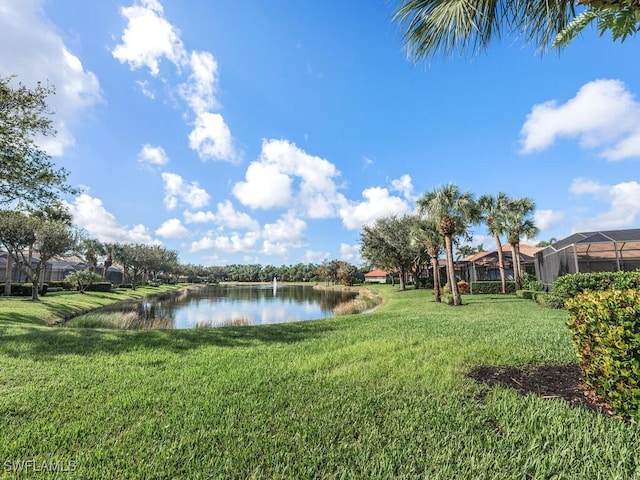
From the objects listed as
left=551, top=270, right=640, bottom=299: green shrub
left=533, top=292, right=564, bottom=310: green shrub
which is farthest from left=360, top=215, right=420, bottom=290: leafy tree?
left=551, top=270, right=640, bottom=299: green shrub

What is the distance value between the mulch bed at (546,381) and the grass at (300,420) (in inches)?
8.6

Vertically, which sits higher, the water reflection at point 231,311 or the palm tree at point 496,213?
the palm tree at point 496,213

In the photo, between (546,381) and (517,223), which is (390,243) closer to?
(517,223)

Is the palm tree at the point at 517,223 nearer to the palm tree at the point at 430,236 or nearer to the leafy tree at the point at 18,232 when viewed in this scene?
the palm tree at the point at 430,236

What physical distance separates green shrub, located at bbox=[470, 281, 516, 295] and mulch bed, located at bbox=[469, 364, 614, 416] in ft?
74.9

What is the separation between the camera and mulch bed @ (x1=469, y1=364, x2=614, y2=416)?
9.96 ft

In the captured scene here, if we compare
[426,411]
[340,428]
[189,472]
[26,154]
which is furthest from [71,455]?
[26,154]

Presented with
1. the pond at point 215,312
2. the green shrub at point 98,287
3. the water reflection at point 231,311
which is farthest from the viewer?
the green shrub at point 98,287

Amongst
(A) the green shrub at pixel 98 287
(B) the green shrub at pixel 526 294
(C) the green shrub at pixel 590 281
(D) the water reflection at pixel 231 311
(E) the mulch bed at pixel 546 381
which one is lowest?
(D) the water reflection at pixel 231 311

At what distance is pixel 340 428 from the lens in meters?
2.59

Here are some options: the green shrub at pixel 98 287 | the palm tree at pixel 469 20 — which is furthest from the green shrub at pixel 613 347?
the green shrub at pixel 98 287

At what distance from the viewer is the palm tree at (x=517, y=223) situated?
72.4 feet

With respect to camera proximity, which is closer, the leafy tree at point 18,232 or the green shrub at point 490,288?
the leafy tree at point 18,232

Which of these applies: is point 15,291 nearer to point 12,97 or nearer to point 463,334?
point 12,97
